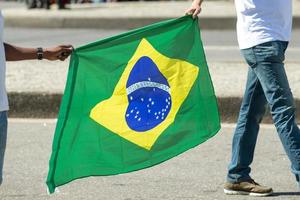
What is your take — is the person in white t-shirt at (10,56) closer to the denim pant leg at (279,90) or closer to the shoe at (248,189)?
the denim pant leg at (279,90)

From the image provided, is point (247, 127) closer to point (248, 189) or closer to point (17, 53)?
point (248, 189)

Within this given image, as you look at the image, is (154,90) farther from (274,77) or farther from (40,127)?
(40,127)

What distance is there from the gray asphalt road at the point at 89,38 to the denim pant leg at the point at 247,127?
7.46m

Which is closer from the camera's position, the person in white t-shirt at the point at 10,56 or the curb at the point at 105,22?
the person in white t-shirt at the point at 10,56

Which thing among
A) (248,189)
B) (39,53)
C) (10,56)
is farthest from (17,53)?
(248,189)

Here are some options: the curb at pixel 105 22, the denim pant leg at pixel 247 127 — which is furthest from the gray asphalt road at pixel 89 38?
the denim pant leg at pixel 247 127

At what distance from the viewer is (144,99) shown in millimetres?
5938

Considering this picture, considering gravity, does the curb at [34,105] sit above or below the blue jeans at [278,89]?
below

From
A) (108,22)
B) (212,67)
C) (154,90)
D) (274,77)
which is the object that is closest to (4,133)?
(154,90)

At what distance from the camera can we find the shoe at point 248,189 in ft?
20.6

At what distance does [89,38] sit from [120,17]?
2.02 meters

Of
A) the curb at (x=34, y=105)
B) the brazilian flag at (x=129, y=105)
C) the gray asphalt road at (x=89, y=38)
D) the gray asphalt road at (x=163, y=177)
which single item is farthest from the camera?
the gray asphalt road at (x=89, y=38)

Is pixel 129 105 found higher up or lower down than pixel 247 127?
higher up

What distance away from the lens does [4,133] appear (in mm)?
5012
